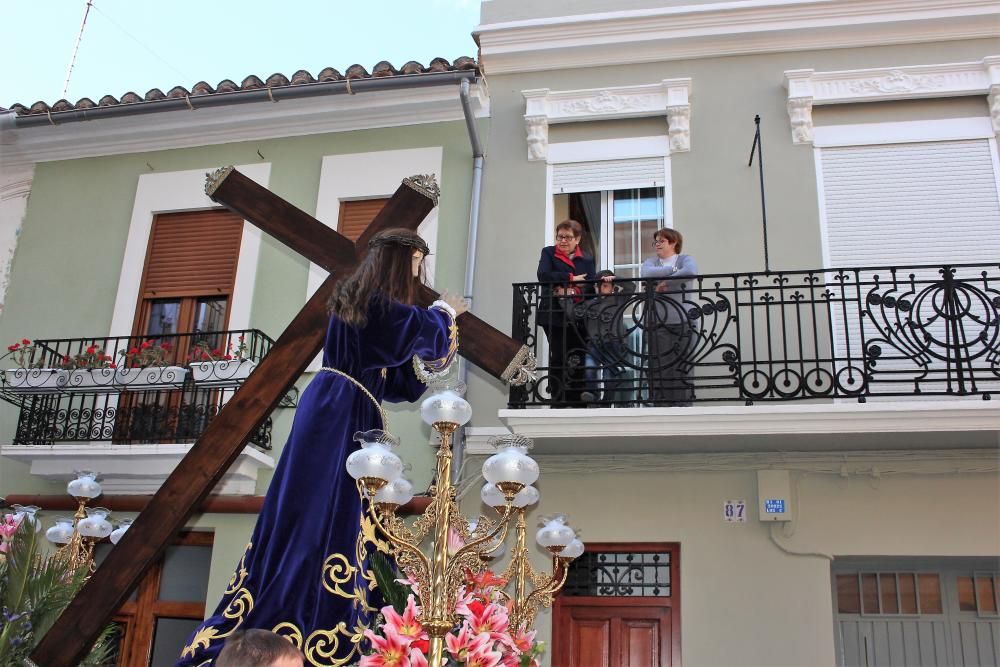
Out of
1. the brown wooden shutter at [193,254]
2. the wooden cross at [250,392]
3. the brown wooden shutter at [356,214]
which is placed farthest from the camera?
the brown wooden shutter at [193,254]

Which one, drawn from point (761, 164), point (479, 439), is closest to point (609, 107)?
point (761, 164)

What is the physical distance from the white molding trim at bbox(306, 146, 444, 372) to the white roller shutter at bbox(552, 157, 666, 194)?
1.16 meters

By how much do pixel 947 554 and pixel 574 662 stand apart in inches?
114

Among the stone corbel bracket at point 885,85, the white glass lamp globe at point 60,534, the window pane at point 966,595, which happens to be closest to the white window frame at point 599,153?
the stone corbel bracket at point 885,85

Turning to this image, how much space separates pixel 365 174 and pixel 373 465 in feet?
20.3

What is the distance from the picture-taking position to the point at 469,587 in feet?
14.6

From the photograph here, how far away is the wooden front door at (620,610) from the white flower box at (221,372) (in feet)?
10.9

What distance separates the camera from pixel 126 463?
865 cm

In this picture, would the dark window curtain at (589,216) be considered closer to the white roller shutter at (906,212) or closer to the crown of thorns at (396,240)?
the white roller shutter at (906,212)

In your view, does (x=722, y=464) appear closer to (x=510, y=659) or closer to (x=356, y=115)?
(x=510, y=659)

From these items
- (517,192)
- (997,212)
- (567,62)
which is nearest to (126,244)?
(517,192)

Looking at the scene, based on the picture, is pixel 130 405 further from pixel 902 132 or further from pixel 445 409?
pixel 902 132

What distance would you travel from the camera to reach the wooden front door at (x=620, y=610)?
7.50 m

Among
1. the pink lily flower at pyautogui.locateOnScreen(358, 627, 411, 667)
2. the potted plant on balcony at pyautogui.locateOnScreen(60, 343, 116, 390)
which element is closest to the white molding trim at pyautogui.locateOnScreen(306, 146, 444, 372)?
the potted plant on balcony at pyautogui.locateOnScreen(60, 343, 116, 390)
